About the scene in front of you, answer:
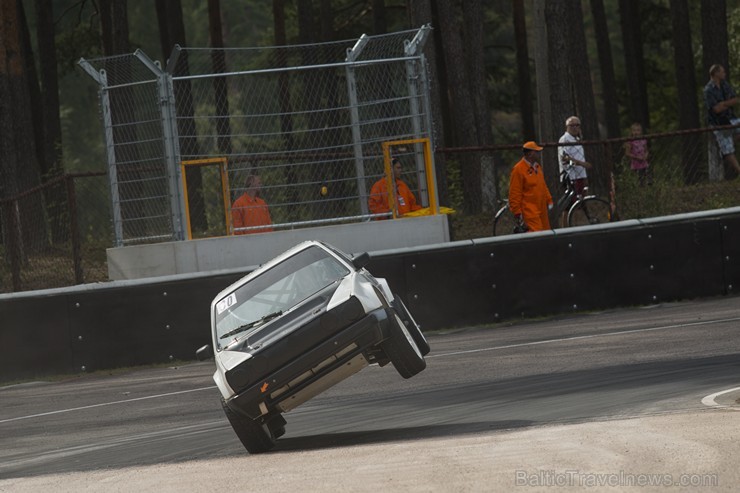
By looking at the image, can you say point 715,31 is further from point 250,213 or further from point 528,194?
point 250,213

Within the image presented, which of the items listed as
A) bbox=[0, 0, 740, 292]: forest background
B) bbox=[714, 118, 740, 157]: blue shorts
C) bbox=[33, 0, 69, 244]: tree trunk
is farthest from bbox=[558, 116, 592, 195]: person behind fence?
bbox=[33, 0, 69, 244]: tree trunk

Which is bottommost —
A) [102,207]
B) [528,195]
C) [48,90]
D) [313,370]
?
[313,370]

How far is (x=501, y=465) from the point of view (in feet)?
26.7

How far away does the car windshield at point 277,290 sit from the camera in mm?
11414

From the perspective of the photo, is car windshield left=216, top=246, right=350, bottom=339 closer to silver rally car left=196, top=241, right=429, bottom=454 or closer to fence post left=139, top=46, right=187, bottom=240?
silver rally car left=196, top=241, right=429, bottom=454

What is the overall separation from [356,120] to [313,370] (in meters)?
8.41

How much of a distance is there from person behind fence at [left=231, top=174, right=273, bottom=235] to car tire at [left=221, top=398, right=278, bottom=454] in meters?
7.70

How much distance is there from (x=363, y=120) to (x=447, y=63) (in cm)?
1464

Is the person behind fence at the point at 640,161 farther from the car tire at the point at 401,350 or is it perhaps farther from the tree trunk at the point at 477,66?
the tree trunk at the point at 477,66

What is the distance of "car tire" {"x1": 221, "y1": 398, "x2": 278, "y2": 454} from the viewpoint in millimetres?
10633

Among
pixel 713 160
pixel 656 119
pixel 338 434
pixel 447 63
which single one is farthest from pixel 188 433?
pixel 656 119

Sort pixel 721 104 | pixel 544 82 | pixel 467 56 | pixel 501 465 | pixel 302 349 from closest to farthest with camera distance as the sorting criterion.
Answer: pixel 501 465, pixel 302 349, pixel 721 104, pixel 544 82, pixel 467 56

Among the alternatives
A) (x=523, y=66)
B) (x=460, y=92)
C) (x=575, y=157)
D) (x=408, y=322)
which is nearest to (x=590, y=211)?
(x=575, y=157)

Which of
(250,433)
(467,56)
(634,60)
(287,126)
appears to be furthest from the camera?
(634,60)
